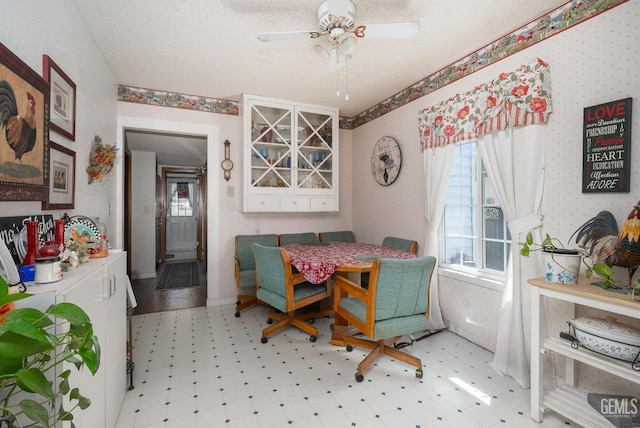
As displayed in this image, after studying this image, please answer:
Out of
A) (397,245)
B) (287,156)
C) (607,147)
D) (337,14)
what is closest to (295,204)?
(287,156)

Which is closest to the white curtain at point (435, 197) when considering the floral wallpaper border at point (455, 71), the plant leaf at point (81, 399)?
the floral wallpaper border at point (455, 71)

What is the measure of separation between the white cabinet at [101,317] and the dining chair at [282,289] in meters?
1.11

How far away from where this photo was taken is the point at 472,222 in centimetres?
274

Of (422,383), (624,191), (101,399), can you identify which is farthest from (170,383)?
(624,191)

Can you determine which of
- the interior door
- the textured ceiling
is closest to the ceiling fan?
the textured ceiling

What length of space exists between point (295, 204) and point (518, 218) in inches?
94.3

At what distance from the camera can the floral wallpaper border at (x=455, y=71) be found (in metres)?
1.87

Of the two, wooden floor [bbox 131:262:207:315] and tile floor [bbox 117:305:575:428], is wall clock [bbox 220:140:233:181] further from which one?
tile floor [bbox 117:305:575:428]

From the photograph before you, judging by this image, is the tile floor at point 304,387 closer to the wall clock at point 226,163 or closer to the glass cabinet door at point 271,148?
the glass cabinet door at point 271,148

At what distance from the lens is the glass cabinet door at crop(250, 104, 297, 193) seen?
3533 millimetres

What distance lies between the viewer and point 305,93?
3.44m

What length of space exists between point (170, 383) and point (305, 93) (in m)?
3.15

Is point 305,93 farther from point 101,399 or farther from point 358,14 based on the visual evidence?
point 101,399

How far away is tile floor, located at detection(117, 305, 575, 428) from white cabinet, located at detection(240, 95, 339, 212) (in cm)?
163
